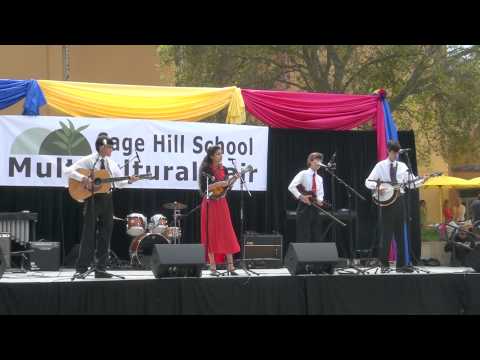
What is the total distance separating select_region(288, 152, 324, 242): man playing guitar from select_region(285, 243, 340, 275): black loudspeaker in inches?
64.0

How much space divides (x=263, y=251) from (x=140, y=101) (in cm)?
329

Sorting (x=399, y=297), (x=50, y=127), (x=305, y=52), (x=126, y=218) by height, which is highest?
(x=305, y=52)

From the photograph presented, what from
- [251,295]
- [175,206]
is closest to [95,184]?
[251,295]

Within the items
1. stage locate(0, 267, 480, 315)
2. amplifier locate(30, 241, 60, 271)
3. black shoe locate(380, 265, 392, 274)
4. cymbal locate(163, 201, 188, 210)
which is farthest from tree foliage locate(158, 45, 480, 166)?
stage locate(0, 267, 480, 315)

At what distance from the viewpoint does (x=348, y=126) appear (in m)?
13.1

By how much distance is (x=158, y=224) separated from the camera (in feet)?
38.1

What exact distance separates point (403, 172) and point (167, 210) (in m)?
4.44

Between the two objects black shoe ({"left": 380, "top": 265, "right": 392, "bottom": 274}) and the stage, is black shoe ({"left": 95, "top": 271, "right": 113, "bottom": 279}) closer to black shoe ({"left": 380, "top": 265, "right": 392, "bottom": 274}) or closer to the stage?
the stage

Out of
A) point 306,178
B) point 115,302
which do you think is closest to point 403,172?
point 306,178

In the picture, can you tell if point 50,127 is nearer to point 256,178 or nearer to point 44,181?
point 44,181

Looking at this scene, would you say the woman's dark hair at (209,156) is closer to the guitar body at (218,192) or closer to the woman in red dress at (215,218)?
the woman in red dress at (215,218)

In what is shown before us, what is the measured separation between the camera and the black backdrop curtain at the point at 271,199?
12188mm

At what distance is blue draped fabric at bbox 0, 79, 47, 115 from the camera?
452 inches

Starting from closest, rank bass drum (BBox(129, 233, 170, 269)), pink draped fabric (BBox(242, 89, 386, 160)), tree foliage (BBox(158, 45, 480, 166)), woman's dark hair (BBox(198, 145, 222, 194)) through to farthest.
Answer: woman's dark hair (BBox(198, 145, 222, 194)) → bass drum (BBox(129, 233, 170, 269)) → pink draped fabric (BBox(242, 89, 386, 160)) → tree foliage (BBox(158, 45, 480, 166))
